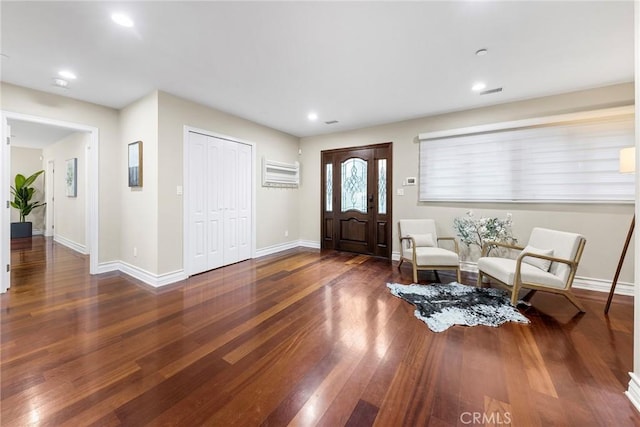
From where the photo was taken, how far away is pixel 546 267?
2820 millimetres

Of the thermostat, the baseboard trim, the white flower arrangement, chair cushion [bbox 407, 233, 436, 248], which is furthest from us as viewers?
the thermostat

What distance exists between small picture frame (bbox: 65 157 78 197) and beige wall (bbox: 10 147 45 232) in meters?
2.23

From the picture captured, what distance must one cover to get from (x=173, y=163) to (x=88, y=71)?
1215 millimetres

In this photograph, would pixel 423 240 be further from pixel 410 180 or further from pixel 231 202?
pixel 231 202

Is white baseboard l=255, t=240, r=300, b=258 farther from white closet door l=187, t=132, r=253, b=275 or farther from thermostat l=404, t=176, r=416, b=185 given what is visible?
thermostat l=404, t=176, r=416, b=185

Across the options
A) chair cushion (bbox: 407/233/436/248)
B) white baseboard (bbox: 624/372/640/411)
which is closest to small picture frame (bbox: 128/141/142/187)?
chair cushion (bbox: 407/233/436/248)

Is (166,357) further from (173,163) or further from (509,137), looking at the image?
(509,137)

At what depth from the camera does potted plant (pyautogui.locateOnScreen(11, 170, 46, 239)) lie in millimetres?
5887

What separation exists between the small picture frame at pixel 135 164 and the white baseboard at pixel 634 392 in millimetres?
4859

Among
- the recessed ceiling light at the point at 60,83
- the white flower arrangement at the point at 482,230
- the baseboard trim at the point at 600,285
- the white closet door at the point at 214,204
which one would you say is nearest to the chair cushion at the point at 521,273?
the white flower arrangement at the point at 482,230

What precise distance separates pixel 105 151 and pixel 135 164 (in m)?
0.71

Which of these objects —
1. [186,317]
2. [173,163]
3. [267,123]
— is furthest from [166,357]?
[267,123]

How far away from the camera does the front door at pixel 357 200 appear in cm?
477

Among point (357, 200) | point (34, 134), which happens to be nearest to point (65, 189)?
point (34, 134)
